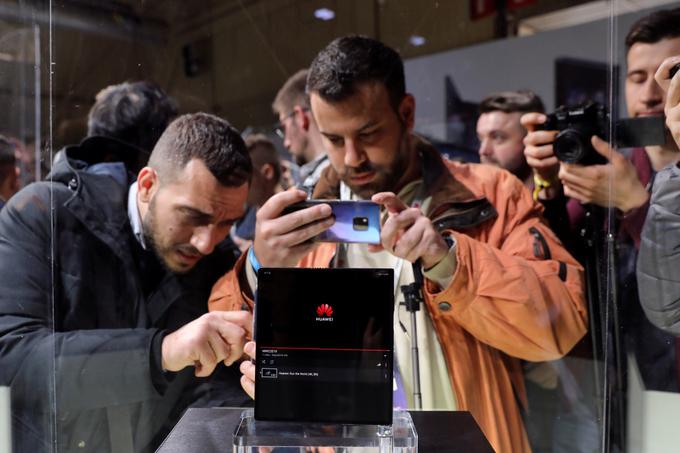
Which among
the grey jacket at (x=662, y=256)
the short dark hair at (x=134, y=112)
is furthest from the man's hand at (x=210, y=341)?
the grey jacket at (x=662, y=256)

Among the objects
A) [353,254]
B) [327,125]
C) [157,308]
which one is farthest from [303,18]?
[157,308]

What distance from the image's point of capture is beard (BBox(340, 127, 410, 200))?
4.85ft

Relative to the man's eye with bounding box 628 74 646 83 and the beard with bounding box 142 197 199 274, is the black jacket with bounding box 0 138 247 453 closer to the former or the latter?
the beard with bounding box 142 197 199 274

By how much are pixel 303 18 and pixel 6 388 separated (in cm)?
126

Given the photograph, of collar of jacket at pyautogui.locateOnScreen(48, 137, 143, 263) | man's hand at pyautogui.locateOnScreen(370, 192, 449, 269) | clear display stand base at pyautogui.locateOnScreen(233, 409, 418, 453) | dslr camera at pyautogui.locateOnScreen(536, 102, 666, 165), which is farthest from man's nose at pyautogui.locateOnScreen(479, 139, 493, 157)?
collar of jacket at pyautogui.locateOnScreen(48, 137, 143, 263)

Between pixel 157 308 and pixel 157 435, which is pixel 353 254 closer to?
pixel 157 308

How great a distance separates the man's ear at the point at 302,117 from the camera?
4.98 feet

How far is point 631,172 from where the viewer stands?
1.47 meters

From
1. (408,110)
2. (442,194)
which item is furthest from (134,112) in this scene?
(442,194)

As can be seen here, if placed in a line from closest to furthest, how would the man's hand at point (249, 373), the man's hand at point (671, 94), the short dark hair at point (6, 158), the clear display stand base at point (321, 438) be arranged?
the clear display stand base at point (321, 438)
the man's hand at point (249, 373)
the man's hand at point (671, 94)
the short dark hair at point (6, 158)

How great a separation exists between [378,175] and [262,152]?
0.31 meters

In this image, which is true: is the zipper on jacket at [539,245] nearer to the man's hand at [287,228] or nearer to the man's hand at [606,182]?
the man's hand at [606,182]

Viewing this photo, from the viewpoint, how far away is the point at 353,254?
4.83 feet

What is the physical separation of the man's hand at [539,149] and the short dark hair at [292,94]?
57 cm
